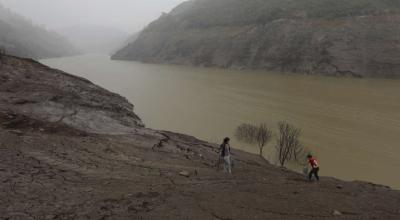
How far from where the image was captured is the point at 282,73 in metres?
72.4

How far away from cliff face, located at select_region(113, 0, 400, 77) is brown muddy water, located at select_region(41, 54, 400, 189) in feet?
29.5

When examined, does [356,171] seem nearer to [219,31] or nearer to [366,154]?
[366,154]

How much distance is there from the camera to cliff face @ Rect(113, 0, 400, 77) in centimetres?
6801

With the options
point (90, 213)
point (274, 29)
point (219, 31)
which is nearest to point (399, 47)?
point (274, 29)

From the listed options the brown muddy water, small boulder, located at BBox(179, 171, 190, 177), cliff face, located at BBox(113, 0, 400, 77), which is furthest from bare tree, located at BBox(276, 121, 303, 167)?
cliff face, located at BBox(113, 0, 400, 77)

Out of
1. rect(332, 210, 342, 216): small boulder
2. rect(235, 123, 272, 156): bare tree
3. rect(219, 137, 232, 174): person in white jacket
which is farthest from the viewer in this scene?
rect(235, 123, 272, 156): bare tree

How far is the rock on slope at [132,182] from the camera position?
8641 mm

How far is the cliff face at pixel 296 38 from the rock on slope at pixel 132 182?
2302 inches

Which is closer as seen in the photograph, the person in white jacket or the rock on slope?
the rock on slope

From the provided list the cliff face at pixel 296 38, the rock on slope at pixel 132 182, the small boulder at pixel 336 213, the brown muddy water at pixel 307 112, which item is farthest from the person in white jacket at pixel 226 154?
the cliff face at pixel 296 38

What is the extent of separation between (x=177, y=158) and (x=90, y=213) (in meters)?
7.05

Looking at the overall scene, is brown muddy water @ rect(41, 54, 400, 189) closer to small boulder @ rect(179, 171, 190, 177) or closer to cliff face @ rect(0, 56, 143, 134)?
cliff face @ rect(0, 56, 143, 134)

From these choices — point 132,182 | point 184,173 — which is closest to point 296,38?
point 184,173

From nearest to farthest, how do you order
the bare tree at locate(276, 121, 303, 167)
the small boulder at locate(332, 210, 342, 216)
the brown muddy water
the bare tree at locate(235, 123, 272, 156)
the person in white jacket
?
the small boulder at locate(332, 210, 342, 216) → the person in white jacket → the bare tree at locate(276, 121, 303, 167) → the brown muddy water → the bare tree at locate(235, 123, 272, 156)
